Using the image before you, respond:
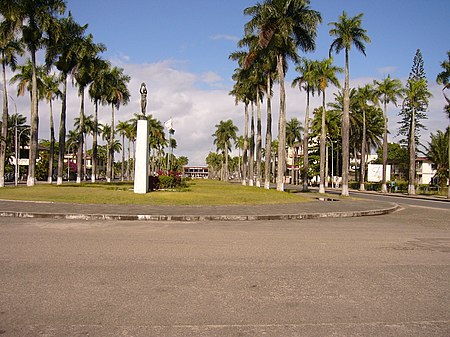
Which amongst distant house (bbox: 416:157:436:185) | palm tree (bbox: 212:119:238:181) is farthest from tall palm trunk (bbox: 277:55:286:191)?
distant house (bbox: 416:157:436:185)

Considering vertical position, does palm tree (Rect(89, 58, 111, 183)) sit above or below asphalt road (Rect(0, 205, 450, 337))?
above

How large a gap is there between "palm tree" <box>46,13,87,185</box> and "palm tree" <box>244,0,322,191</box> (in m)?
19.2

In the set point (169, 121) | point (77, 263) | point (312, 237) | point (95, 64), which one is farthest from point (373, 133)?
point (77, 263)

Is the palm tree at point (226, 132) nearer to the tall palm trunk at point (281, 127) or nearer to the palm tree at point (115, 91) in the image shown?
the palm tree at point (115, 91)

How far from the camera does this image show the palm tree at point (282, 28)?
35562 millimetres

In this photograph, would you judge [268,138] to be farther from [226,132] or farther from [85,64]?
[226,132]

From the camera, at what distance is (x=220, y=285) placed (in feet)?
20.4

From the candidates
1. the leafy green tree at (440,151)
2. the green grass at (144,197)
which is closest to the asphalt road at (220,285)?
the green grass at (144,197)

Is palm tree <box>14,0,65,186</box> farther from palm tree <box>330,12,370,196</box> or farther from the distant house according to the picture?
the distant house

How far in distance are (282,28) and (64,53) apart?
23.9m

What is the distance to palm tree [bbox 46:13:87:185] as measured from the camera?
41531 millimetres

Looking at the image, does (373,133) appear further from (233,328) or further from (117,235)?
(233,328)

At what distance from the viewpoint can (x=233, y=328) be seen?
4520mm

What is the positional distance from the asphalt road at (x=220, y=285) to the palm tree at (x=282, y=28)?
85.4 ft
